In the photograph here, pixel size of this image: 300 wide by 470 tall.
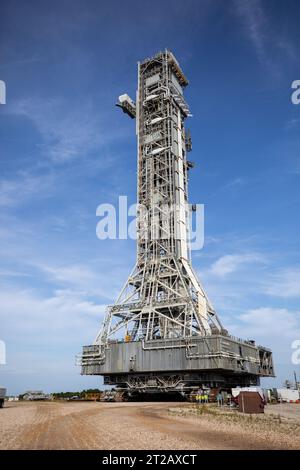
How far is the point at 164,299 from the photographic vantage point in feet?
196

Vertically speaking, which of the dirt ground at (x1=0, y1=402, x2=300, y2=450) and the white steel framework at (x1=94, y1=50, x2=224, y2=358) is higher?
the white steel framework at (x1=94, y1=50, x2=224, y2=358)

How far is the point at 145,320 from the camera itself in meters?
61.4

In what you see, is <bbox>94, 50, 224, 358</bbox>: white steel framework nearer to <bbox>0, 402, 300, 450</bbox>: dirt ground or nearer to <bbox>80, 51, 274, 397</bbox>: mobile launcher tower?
<bbox>80, 51, 274, 397</bbox>: mobile launcher tower

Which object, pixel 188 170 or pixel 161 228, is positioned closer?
pixel 161 228

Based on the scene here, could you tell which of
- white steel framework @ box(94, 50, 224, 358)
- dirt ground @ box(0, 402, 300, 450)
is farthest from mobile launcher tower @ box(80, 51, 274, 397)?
dirt ground @ box(0, 402, 300, 450)

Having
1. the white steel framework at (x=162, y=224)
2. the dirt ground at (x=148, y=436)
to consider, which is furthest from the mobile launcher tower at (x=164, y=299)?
the dirt ground at (x=148, y=436)

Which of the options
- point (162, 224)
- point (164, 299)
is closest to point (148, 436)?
point (164, 299)

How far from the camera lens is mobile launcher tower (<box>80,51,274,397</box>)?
169 ft

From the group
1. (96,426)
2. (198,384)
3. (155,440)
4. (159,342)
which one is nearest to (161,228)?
(159,342)

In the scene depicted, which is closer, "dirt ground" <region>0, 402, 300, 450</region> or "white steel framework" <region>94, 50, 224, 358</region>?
"dirt ground" <region>0, 402, 300, 450</region>

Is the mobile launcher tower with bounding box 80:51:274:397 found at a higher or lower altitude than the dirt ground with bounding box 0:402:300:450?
higher
